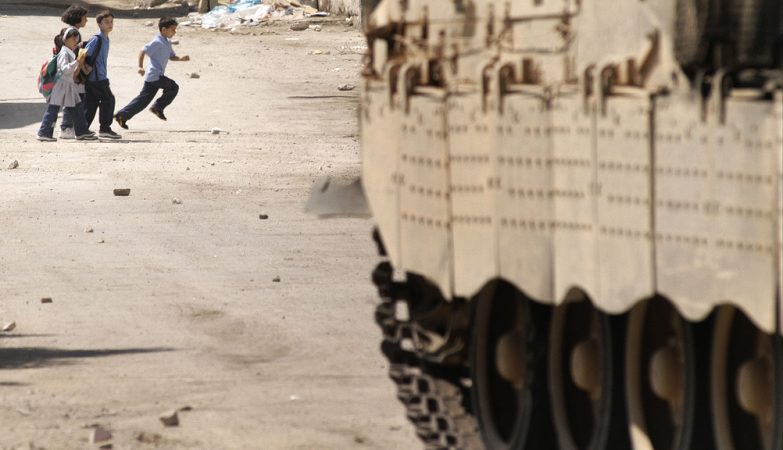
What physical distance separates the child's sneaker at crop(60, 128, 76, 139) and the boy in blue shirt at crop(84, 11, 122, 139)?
22cm

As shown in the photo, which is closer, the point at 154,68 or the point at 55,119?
the point at 55,119

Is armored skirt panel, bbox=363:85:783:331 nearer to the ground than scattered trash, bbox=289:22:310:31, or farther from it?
farther from it

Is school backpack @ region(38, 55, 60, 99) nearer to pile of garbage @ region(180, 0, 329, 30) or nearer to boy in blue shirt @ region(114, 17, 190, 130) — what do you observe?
boy in blue shirt @ region(114, 17, 190, 130)

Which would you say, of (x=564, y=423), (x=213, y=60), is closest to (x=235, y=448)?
(x=564, y=423)

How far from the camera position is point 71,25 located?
671 inches

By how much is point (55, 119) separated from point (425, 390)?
36.7 feet

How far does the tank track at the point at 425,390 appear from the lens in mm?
6227

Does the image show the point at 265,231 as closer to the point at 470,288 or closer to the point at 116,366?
the point at 116,366

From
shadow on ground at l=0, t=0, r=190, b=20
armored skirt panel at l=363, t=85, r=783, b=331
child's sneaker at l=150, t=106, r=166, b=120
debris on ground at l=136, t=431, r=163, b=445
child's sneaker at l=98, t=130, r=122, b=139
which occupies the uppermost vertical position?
armored skirt panel at l=363, t=85, r=783, b=331

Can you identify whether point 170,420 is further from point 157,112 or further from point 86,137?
point 157,112

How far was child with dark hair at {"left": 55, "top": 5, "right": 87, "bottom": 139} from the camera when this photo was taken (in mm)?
16723

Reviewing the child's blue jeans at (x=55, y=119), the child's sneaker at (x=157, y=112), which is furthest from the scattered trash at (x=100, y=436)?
the child's sneaker at (x=157, y=112)

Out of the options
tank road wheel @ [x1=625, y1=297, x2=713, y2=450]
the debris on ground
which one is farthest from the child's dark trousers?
tank road wheel @ [x1=625, y1=297, x2=713, y2=450]

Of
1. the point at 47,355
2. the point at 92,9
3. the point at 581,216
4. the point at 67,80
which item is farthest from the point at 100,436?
the point at 92,9
